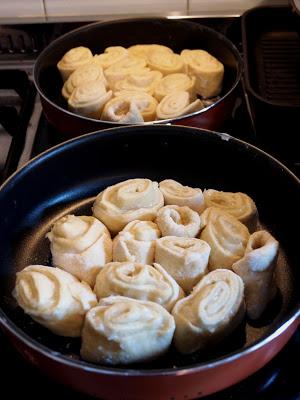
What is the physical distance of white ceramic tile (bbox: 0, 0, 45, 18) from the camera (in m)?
1.67

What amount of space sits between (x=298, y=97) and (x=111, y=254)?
706mm

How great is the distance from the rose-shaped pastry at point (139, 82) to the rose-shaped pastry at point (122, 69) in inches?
0.6

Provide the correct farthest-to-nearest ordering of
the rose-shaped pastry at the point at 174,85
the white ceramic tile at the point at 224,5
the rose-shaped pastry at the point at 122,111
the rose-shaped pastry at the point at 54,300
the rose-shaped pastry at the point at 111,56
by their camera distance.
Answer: the white ceramic tile at the point at 224,5 → the rose-shaped pastry at the point at 111,56 → the rose-shaped pastry at the point at 174,85 → the rose-shaped pastry at the point at 122,111 → the rose-shaped pastry at the point at 54,300

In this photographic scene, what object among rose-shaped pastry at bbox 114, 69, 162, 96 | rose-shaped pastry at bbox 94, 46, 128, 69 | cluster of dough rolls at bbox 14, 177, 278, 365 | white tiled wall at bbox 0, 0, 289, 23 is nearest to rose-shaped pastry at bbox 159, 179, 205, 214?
cluster of dough rolls at bbox 14, 177, 278, 365

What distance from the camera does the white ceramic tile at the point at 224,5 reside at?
166 cm

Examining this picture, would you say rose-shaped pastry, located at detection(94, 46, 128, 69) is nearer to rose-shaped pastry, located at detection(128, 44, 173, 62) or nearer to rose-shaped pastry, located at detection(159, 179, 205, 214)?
rose-shaped pastry, located at detection(128, 44, 173, 62)

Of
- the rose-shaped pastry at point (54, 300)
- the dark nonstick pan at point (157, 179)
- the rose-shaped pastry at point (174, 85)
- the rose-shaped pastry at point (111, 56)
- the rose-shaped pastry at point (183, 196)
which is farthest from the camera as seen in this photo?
the rose-shaped pastry at point (111, 56)

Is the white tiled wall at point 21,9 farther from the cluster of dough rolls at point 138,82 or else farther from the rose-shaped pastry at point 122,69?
the rose-shaped pastry at point 122,69

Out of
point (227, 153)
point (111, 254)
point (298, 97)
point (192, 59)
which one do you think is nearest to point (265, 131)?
point (227, 153)

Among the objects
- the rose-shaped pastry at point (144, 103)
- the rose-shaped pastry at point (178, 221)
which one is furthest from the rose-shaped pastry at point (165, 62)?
the rose-shaped pastry at point (178, 221)

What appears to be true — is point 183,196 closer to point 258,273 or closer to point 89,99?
point 258,273

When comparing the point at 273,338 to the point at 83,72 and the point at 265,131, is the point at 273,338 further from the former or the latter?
the point at 83,72

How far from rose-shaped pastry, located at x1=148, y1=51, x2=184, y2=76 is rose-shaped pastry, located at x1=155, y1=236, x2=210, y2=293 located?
0.63m

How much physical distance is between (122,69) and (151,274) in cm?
71
